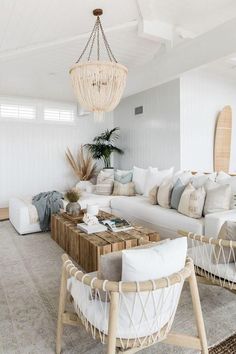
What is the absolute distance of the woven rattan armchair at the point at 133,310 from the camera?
1164 millimetres

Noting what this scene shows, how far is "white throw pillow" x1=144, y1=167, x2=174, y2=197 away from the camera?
4.18 m

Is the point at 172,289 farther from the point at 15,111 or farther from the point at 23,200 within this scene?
the point at 15,111

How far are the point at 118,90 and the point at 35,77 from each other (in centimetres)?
267

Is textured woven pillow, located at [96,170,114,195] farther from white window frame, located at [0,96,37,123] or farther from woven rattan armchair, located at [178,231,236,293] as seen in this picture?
woven rattan armchair, located at [178,231,236,293]

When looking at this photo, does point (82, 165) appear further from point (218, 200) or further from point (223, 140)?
point (218, 200)

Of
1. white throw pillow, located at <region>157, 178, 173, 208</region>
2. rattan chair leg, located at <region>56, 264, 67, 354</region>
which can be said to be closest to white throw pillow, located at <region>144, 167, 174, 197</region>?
white throw pillow, located at <region>157, 178, 173, 208</region>

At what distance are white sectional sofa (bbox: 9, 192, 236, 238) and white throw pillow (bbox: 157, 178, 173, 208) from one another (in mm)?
84

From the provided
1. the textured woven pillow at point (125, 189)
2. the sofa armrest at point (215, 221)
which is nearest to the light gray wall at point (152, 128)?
the textured woven pillow at point (125, 189)

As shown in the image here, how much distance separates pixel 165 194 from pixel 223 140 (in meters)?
2.52

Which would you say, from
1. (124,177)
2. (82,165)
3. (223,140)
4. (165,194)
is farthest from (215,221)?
(82,165)

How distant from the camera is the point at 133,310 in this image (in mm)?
1239

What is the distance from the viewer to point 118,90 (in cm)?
297

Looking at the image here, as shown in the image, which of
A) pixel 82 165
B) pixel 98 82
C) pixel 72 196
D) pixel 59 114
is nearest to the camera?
pixel 98 82

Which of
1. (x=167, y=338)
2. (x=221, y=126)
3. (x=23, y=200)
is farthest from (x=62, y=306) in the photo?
(x=221, y=126)
